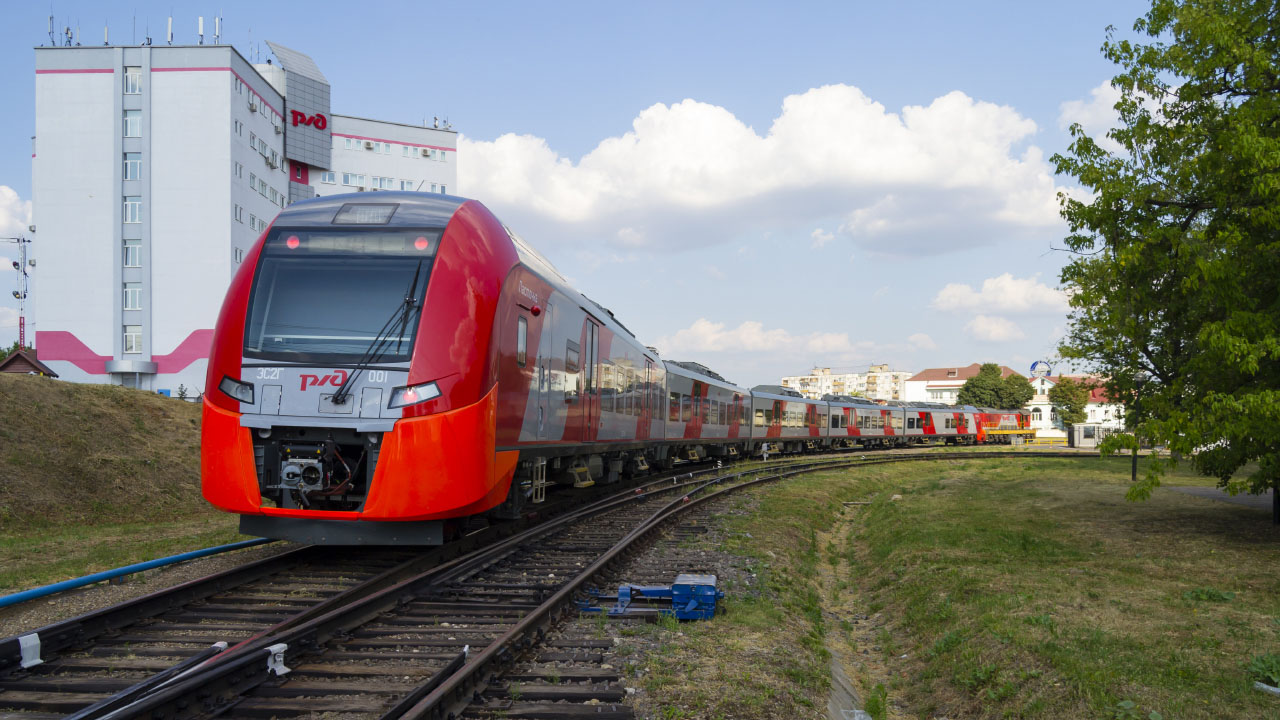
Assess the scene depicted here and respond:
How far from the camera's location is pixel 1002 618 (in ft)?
25.4

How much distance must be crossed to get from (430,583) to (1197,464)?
35.1ft

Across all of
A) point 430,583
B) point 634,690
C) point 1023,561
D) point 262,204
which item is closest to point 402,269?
point 430,583

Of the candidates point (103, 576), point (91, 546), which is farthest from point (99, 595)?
point (91, 546)

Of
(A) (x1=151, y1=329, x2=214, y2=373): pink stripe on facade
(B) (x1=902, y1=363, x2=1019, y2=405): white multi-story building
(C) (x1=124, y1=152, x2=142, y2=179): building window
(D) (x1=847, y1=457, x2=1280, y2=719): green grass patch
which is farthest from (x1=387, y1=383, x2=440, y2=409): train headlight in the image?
(B) (x1=902, y1=363, x2=1019, y2=405): white multi-story building

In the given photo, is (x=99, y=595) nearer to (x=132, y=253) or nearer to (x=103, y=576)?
(x=103, y=576)

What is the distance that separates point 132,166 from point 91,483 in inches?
1684

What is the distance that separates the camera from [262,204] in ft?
184

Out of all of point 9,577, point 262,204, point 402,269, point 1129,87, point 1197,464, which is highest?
point 262,204

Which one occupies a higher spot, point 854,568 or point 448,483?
point 448,483

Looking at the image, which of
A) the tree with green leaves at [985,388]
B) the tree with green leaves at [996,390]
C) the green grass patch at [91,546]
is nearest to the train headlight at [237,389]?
the green grass patch at [91,546]

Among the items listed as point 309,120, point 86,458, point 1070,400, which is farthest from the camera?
point 1070,400

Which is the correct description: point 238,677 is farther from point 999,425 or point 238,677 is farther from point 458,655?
point 999,425

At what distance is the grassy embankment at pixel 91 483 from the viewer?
9828 mm

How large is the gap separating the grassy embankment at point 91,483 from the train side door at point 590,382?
5175 millimetres
